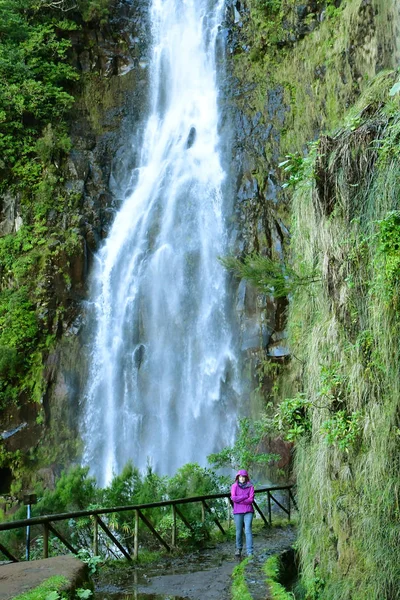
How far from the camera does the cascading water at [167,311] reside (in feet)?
61.5

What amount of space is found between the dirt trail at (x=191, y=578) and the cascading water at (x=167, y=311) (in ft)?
25.4

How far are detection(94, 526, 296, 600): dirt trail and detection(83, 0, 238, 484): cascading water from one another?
7735mm

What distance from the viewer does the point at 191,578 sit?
8195 mm

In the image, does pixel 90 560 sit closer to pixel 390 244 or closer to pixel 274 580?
pixel 274 580

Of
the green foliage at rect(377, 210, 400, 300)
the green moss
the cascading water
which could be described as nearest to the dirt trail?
the green moss

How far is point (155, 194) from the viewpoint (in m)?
23.0

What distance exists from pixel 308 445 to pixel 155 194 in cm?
1679

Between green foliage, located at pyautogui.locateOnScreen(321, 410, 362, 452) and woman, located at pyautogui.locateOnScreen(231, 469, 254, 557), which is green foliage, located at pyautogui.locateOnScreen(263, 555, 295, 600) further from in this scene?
green foliage, located at pyautogui.locateOnScreen(321, 410, 362, 452)

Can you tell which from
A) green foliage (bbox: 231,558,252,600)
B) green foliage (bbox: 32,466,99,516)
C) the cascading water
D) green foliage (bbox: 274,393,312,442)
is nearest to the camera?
green foliage (bbox: 231,558,252,600)

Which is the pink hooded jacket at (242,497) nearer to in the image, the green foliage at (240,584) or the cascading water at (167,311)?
the green foliage at (240,584)

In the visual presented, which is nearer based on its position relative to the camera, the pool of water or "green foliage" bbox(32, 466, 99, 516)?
the pool of water

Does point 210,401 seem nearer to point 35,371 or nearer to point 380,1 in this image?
point 35,371

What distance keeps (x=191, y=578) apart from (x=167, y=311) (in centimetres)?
1286

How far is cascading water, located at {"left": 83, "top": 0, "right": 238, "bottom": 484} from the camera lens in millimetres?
18750
